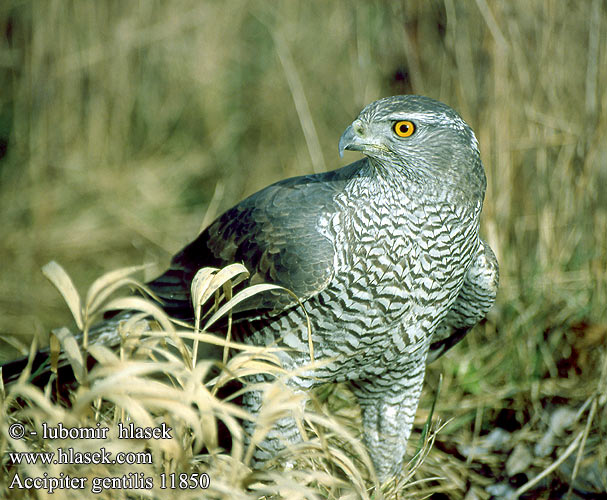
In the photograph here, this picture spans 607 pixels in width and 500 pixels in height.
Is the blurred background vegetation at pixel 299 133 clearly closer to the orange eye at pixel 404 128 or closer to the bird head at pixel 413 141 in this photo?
the bird head at pixel 413 141

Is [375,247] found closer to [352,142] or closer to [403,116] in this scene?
[352,142]

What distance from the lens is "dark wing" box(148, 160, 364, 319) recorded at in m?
2.49

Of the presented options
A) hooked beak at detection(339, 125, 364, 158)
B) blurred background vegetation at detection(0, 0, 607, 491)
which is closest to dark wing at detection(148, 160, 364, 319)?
hooked beak at detection(339, 125, 364, 158)

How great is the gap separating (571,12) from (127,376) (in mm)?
3380

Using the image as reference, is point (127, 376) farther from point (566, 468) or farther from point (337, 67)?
point (337, 67)

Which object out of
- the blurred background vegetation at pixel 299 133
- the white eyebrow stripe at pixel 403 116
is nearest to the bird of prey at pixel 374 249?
the white eyebrow stripe at pixel 403 116

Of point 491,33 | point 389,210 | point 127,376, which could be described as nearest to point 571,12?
point 491,33

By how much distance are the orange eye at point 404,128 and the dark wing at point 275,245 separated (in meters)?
0.30

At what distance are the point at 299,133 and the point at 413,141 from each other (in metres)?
3.72

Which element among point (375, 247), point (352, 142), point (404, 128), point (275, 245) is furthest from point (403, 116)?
point (275, 245)

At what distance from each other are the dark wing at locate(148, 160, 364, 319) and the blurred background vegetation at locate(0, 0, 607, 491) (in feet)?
3.08

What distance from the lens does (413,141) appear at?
2484 mm

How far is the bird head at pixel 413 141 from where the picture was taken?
2482 mm

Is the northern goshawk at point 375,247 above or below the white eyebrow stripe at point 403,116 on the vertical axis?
below
